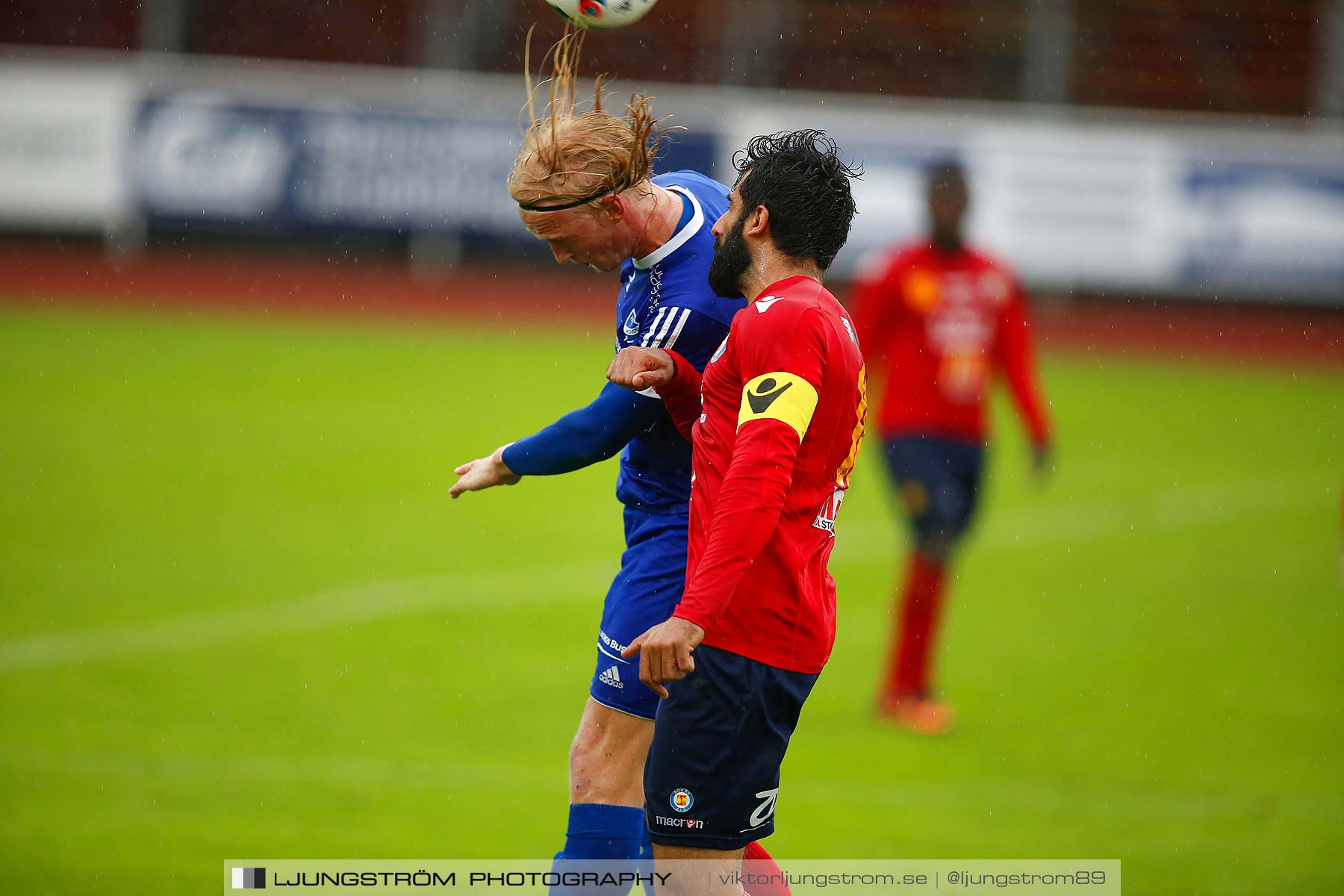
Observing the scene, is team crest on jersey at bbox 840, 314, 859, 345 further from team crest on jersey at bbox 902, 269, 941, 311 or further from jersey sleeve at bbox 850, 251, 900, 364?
team crest on jersey at bbox 902, 269, 941, 311

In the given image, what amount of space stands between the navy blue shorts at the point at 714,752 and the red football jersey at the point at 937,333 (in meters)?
3.81

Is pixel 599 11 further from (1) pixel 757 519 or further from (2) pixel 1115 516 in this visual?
(2) pixel 1115 516

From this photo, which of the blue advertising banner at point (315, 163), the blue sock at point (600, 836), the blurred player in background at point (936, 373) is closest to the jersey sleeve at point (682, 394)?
the blue sock at point (600, 836)

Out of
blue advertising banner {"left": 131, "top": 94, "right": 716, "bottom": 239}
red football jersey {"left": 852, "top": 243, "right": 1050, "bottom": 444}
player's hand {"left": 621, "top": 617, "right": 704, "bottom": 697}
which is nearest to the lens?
player's hand {"left": 621, "top": 617, "right": 704, "bottom": 697}

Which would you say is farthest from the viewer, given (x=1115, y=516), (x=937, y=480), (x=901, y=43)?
(x=901, y=43)

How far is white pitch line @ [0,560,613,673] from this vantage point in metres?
6.82

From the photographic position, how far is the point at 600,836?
3.71 meters

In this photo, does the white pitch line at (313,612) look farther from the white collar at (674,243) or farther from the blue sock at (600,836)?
the white collar at (674,243)

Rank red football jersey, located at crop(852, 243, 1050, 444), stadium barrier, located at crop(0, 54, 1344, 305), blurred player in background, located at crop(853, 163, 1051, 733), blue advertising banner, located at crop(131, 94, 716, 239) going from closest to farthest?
1. blurred player in background, located at crop(853, 163, 1051, 733)
2. red football jersey, located at crop(852, 243, 1050, 444)
3. stadium barrier, located at crop(0, 54, 1344, 305)
4. blue advertising banner, located at crop(131, 94, 716, 239)

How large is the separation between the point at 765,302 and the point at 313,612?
17.0 feet

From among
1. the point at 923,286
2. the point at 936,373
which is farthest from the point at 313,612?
the point at 923,286

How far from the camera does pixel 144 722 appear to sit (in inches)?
235

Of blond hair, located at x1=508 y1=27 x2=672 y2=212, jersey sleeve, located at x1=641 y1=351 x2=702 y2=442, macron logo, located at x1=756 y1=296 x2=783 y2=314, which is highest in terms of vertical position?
blond hair, located at x1=508 y1=27 x2=672 y2=212

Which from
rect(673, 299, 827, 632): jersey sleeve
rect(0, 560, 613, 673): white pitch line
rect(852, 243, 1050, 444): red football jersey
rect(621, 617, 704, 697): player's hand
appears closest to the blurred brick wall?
rect(0, 560, 613, 673): white pitch line
